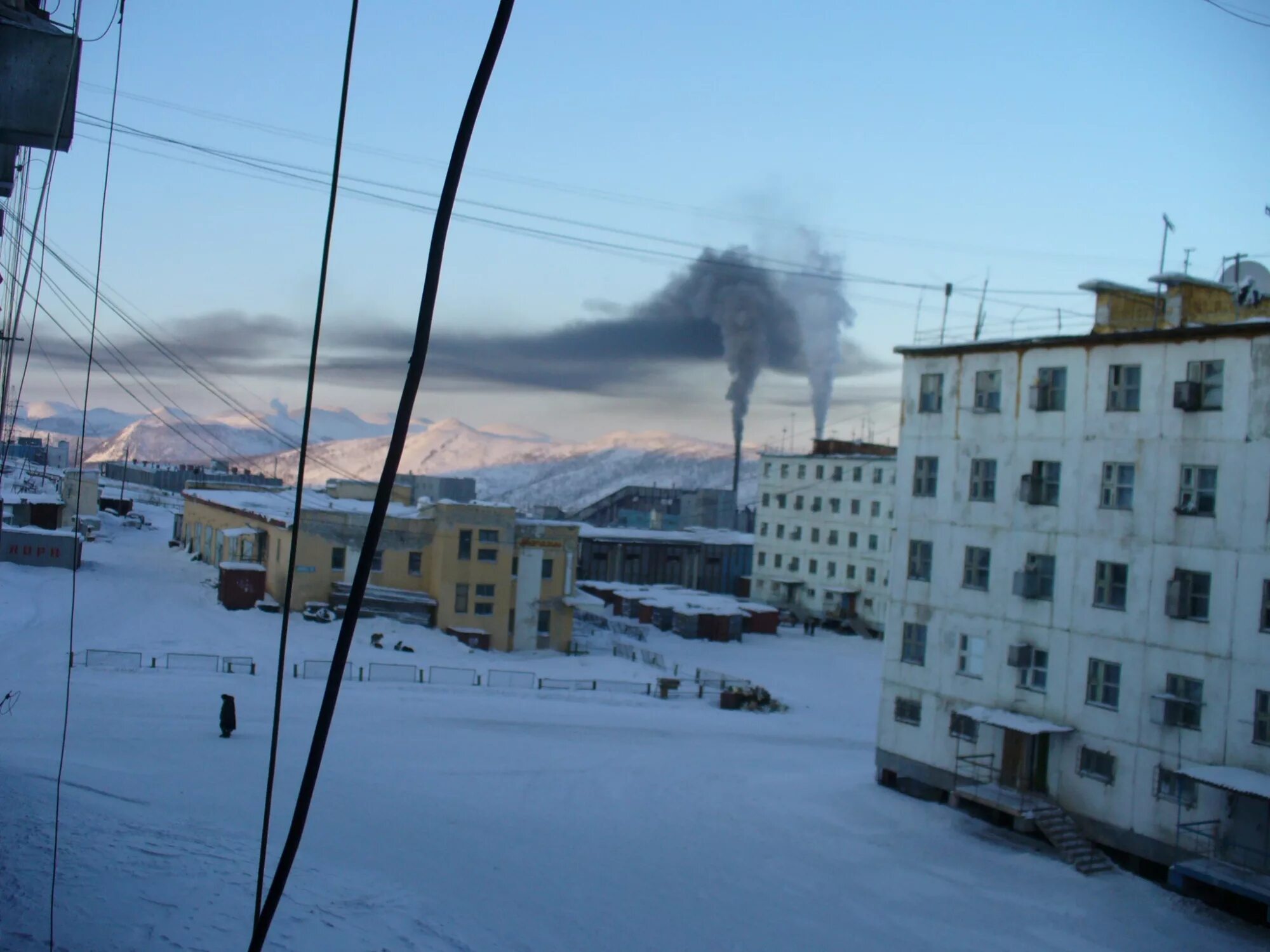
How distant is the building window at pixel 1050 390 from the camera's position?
76.3 feet

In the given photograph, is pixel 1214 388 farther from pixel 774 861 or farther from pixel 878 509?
pixel 878 509

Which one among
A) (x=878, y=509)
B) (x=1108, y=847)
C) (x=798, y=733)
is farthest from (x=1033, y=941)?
(x=878, y=509)

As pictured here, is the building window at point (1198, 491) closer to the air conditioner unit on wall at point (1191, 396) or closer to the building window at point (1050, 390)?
the air conditioner unit on wall at point (1191, 396)

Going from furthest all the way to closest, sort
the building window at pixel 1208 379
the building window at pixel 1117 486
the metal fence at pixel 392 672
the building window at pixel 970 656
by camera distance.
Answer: the metal fence at pixel 392 672 < the building window at pixel 970 656 < the building window at pixel 1117 486 < the building window at pixel 1208 379

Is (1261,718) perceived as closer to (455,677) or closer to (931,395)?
(931,395)

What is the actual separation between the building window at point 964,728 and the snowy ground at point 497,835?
1759 millimetres

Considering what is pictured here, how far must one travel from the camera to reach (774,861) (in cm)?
1881

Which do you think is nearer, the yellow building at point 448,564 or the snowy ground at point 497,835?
the snowy ground at point 497,835

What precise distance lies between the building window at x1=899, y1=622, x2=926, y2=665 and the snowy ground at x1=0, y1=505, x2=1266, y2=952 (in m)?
3.34

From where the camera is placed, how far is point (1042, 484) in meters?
23.4

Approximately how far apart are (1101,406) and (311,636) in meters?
27.5

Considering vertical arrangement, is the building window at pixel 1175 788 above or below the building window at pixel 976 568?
below

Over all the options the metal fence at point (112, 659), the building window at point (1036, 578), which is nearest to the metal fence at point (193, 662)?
the metal fence at point (112, 659)

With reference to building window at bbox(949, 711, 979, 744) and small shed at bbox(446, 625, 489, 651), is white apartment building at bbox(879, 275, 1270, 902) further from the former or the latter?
small shed at bbox(446, 625, 489, 651)
